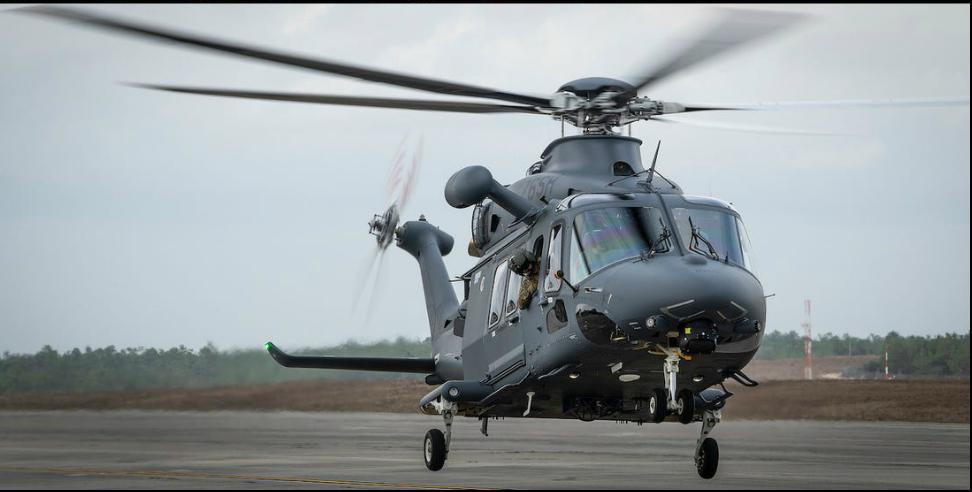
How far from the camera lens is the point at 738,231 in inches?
541

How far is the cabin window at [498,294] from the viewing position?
1527 cm

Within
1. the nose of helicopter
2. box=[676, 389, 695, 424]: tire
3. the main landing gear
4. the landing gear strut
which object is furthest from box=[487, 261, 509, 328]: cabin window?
box=[676, 389, 695, 424]: tire

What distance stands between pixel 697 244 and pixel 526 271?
90.1 inches

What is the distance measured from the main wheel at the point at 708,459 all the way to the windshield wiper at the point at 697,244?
251 centimetres

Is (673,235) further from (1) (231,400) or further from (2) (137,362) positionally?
(1) (231,400)

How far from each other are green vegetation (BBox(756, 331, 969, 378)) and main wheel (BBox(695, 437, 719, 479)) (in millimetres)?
16166

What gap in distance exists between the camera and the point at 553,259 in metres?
13.8

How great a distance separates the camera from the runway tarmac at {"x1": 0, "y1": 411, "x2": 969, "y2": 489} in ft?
44.7

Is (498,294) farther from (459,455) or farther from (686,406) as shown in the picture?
(459,455)

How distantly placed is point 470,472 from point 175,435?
11.3 metres

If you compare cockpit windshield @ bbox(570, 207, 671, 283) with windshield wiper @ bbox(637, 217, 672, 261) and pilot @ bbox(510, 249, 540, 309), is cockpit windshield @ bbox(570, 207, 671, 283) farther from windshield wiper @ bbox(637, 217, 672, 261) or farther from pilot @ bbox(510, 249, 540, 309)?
pilot @ bbox(510, 249, 540, 309)

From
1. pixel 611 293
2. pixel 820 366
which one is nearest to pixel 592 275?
pixel 611 293

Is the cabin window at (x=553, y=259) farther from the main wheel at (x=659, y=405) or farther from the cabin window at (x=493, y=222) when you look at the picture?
the cabin window at (x=493, y=222)

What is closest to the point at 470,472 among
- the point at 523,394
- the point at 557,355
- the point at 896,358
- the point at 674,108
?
the point at 523,394
